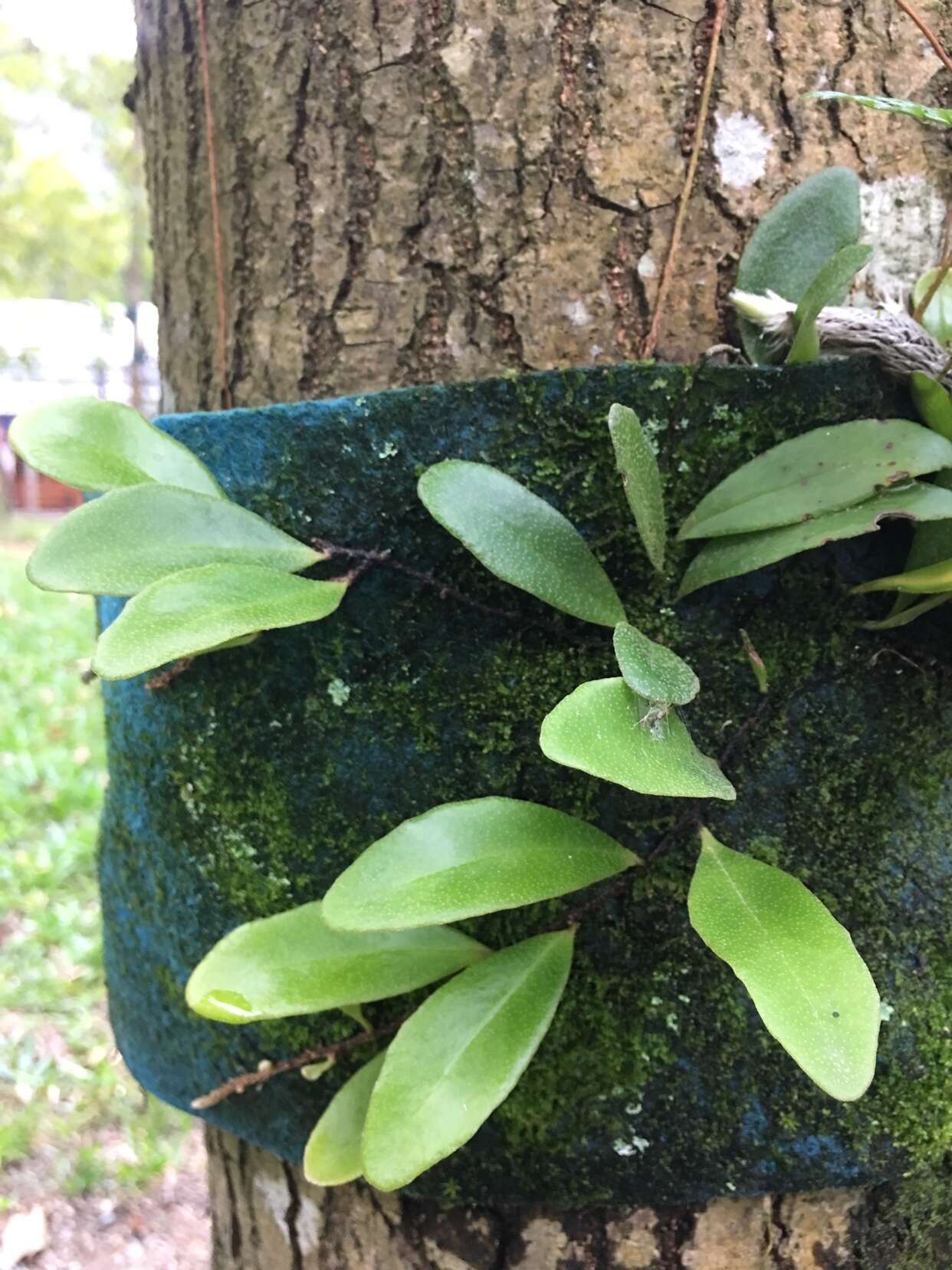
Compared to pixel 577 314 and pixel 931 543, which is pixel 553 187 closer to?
pixel 577 314

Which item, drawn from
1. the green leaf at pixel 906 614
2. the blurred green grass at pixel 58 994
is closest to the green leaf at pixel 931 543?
the green leaf at pixel 906 614

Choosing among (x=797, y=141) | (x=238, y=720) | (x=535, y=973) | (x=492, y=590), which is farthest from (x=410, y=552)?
(x=797, y=141)

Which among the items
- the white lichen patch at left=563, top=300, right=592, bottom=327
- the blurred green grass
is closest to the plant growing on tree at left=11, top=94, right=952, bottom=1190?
the white lichen patch at left=563, top=300, right=592, bottom=327

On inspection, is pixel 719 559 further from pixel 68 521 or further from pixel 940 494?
pixel 68 521

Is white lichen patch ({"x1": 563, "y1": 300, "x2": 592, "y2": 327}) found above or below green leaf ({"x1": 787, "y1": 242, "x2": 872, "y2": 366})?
below

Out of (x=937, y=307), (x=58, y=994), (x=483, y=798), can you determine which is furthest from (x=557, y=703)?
(x=58, y=994)

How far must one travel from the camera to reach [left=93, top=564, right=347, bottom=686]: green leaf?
0.49 metres

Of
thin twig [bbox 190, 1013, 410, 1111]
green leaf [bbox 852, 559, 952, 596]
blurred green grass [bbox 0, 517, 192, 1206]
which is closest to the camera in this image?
green leaf [bbox 852, 559, 952, 596]

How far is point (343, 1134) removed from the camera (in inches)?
24.5

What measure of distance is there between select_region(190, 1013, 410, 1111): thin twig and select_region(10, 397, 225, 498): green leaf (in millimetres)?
384

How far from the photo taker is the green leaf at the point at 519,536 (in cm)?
55

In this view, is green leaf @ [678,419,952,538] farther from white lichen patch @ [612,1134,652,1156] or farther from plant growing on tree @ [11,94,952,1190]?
white lichen patch @ [612,1134,652,1156]

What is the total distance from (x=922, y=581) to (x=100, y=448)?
1.71ft

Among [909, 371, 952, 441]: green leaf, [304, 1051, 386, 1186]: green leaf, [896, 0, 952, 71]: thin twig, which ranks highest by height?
[896, 0, 952, 71]: thin twig
